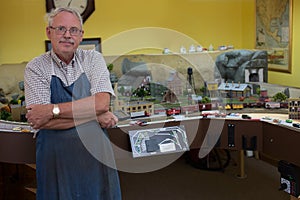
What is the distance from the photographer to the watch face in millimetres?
4641

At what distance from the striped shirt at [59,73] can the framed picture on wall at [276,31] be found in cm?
296

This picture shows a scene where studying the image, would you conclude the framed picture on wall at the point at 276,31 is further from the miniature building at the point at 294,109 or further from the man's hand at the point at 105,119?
the man's hand at the point at 105,119

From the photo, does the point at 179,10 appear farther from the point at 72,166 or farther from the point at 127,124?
the point at 72,166

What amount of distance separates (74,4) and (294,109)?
3.00m

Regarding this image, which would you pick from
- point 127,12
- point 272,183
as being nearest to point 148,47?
point 127,12

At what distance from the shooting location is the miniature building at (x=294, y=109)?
300 centimetres

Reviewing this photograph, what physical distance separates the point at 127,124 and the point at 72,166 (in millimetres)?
902

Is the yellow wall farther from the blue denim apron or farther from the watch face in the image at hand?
the blue denim apron

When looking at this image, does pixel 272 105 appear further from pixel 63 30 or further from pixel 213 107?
pixel 63 30

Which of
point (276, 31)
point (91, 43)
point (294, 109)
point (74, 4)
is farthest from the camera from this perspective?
point (91, 43)

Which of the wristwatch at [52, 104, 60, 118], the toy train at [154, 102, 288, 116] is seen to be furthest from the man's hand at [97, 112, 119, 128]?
the toy train at [154, 102, 288, 116]

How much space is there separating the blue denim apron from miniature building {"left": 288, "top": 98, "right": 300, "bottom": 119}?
1.64 metres

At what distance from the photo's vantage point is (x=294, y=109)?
9.89ft

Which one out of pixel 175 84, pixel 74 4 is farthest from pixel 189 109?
pixel 74 4
